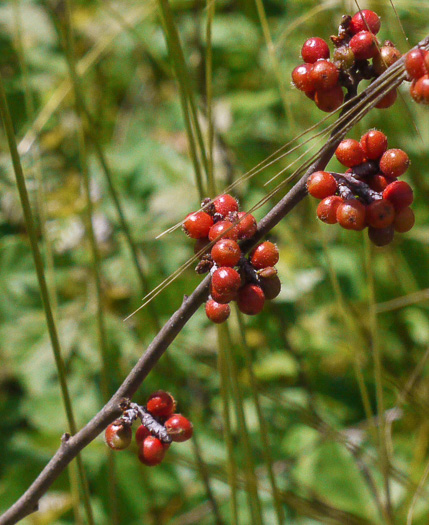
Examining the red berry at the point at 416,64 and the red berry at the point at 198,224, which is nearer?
the red berry at the point at 416,64

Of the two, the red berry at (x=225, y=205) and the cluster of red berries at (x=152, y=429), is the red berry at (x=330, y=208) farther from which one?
the cluster of red berries at (x=152, y=429)

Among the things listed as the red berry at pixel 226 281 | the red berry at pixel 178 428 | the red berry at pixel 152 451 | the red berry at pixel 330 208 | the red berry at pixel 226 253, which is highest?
the red berry at pixel 330 208

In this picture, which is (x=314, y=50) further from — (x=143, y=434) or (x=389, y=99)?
(x=143, y=434)

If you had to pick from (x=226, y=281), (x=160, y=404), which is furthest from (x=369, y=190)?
(x=160, y=404)

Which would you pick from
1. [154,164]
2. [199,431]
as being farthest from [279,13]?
[199,431]

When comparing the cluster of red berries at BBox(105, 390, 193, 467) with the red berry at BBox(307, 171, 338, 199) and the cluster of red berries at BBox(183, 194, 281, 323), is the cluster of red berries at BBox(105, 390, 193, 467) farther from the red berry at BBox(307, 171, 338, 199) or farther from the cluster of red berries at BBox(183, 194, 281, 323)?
the red berry at BBox(307, 171, 338, 199)

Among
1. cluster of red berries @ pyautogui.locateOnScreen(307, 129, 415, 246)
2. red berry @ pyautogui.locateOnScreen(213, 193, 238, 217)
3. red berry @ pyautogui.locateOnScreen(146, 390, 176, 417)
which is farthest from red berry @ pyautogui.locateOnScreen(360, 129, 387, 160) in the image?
red berry @ pyautogui.locateOnScreen(146, 390, 176, 417)

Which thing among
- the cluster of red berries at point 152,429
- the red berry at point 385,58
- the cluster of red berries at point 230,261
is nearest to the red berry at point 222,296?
the cluster of red berries at point 230,261

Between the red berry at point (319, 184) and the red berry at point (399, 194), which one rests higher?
the red berry at point (319, 184)
